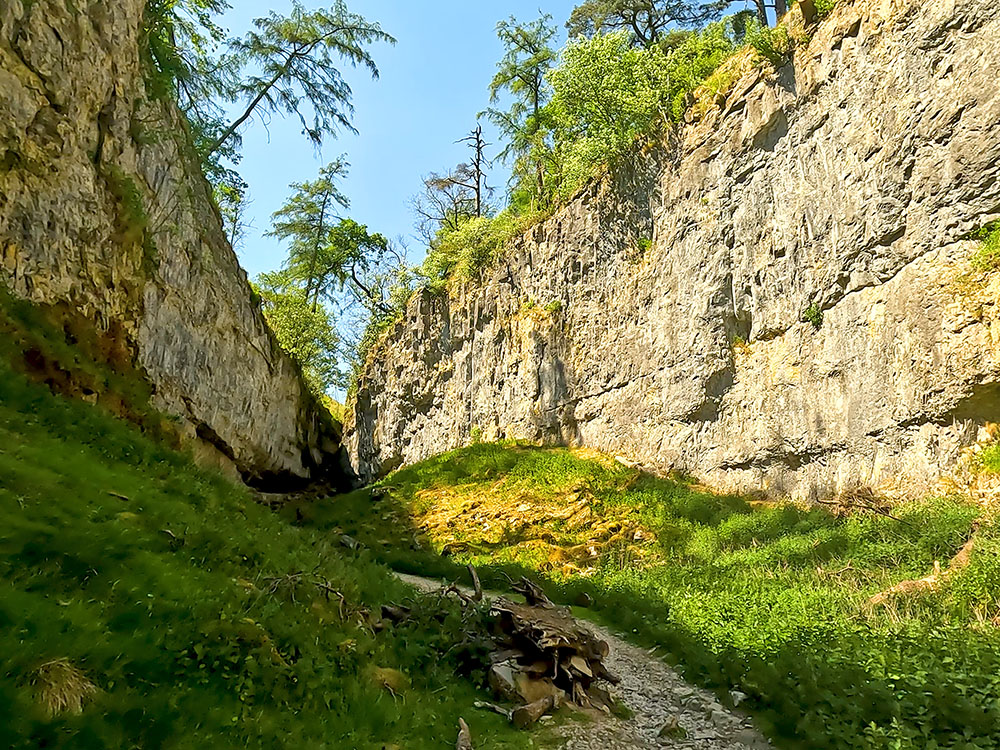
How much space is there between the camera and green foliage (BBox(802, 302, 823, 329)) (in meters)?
15.2

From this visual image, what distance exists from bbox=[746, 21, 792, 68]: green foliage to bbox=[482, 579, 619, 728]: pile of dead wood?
720 inches

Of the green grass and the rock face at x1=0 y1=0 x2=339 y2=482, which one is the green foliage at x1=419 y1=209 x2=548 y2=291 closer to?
the rock face at x1=0 y1=0 x2=339 y2=482

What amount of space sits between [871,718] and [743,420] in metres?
13.3

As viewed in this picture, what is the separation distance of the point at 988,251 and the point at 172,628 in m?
15.0

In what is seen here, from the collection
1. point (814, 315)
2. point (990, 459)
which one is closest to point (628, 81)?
point (814, 315)

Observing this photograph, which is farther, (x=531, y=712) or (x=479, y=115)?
(x=479, y=115)

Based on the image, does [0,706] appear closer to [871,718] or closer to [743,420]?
[871,718]

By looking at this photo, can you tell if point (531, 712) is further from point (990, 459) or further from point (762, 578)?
point (990, 459)

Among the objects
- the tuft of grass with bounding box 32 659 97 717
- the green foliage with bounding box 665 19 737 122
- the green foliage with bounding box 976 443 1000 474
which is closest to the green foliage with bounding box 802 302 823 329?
the green foliage with bounding box 976 443 1000 474

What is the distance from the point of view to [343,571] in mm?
7828

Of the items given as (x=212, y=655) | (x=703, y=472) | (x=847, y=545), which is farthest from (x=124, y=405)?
(x=703, y=472)

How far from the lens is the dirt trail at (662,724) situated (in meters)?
5.35

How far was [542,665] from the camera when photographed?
646 centimetres

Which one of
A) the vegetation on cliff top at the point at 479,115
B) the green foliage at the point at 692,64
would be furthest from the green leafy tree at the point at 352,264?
the green foliage at the point at 692,64
